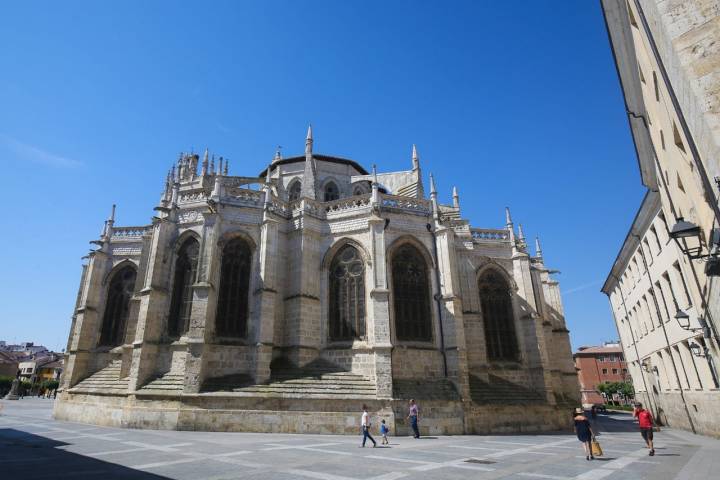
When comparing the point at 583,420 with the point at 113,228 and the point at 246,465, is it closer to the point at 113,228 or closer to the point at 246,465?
the point at 246,465

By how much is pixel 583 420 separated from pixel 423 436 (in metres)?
6.96

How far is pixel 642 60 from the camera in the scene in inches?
329

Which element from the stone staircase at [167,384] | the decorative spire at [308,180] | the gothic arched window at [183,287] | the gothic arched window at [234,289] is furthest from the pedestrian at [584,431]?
the decorative spire at [308,180]

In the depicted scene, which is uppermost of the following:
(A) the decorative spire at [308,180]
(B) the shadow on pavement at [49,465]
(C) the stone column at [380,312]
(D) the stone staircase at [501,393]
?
(A) the decorative spire at [308,180]

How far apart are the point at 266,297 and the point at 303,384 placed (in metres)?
4.11

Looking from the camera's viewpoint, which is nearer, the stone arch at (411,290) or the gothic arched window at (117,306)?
the stone arch at (411,290)

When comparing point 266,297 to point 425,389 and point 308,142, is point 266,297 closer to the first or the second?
point 425,389

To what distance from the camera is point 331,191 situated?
29734 millimetres

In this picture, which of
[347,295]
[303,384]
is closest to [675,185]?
[347,295]

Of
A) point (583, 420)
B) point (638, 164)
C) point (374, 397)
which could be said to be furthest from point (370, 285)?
point (638, 164)

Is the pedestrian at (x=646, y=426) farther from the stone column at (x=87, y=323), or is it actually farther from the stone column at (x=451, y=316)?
the stone column at (x=87, y=323)

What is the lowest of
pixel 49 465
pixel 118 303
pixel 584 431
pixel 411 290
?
pixel 49 465

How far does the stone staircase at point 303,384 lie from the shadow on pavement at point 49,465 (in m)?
5.94

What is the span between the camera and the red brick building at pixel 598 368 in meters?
61.0
